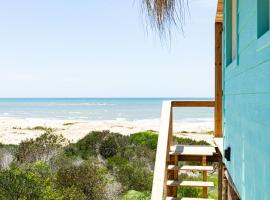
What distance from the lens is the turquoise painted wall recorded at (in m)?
2.75

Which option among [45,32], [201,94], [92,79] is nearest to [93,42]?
[45,32]

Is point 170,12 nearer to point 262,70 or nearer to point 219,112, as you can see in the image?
point 262,70

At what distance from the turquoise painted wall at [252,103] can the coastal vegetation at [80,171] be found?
13.7 ft

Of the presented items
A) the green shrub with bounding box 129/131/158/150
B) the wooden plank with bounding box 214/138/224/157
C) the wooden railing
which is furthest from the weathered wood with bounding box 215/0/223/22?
the green shrub with bounding box 129/131/158/150

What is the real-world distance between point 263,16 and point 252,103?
0.66m

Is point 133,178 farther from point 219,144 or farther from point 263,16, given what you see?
point 263,16

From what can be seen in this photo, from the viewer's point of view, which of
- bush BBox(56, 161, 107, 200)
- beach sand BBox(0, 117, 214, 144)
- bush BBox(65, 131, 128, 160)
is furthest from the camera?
beach sand BBox(0, 117, 214, 144)

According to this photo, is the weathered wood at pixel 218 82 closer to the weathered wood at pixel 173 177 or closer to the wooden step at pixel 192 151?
the wooden step at pixel 192 151

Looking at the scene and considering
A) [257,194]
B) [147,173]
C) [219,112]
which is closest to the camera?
[257,194]

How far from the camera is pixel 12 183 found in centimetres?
751

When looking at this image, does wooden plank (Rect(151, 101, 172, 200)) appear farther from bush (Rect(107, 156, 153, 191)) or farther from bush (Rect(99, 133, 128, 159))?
bush (Rect(99, 133, 128, 159))

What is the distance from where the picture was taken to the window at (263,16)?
9.66ft

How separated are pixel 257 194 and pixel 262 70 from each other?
873 millimetres

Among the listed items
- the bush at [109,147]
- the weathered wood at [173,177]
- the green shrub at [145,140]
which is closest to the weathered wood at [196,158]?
the weathered wood at [173,177]
